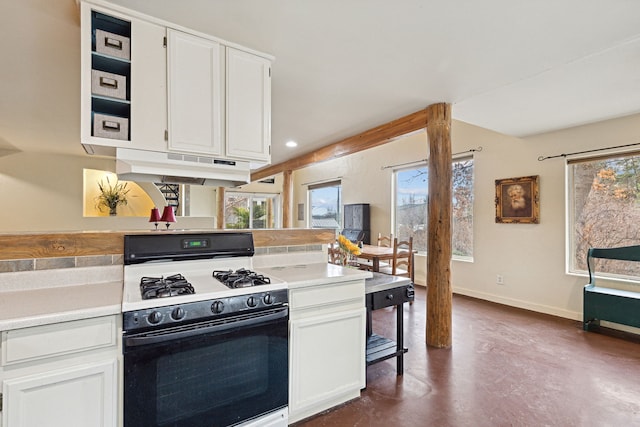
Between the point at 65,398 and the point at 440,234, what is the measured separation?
114 inches

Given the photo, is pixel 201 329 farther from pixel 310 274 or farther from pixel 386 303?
pixel 386 303

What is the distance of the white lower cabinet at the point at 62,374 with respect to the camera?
3.79 ft

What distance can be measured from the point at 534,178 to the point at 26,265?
5130 millimetres

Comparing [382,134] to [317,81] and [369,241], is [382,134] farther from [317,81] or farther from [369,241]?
[369,241]

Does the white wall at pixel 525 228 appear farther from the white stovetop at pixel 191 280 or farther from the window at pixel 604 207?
the white stovetop at pixel 191 280

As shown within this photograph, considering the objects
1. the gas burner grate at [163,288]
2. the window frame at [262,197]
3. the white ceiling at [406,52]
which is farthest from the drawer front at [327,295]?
the window frame at [262,197]

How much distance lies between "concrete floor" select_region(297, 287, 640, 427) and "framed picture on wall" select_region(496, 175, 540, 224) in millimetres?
1426

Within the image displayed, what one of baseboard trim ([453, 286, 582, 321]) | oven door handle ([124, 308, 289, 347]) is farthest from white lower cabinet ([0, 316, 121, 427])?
baseboard trim ([453, 286, 582, 321])

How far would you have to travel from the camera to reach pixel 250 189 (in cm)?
959

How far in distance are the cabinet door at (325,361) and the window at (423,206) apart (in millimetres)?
3624

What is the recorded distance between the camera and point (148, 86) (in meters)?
1.81

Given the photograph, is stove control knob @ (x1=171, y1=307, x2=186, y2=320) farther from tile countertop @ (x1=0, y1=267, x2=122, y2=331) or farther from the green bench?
the green bench

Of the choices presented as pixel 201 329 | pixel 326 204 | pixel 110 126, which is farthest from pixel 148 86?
pixel 326 204

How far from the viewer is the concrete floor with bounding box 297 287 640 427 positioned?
1.96 m
